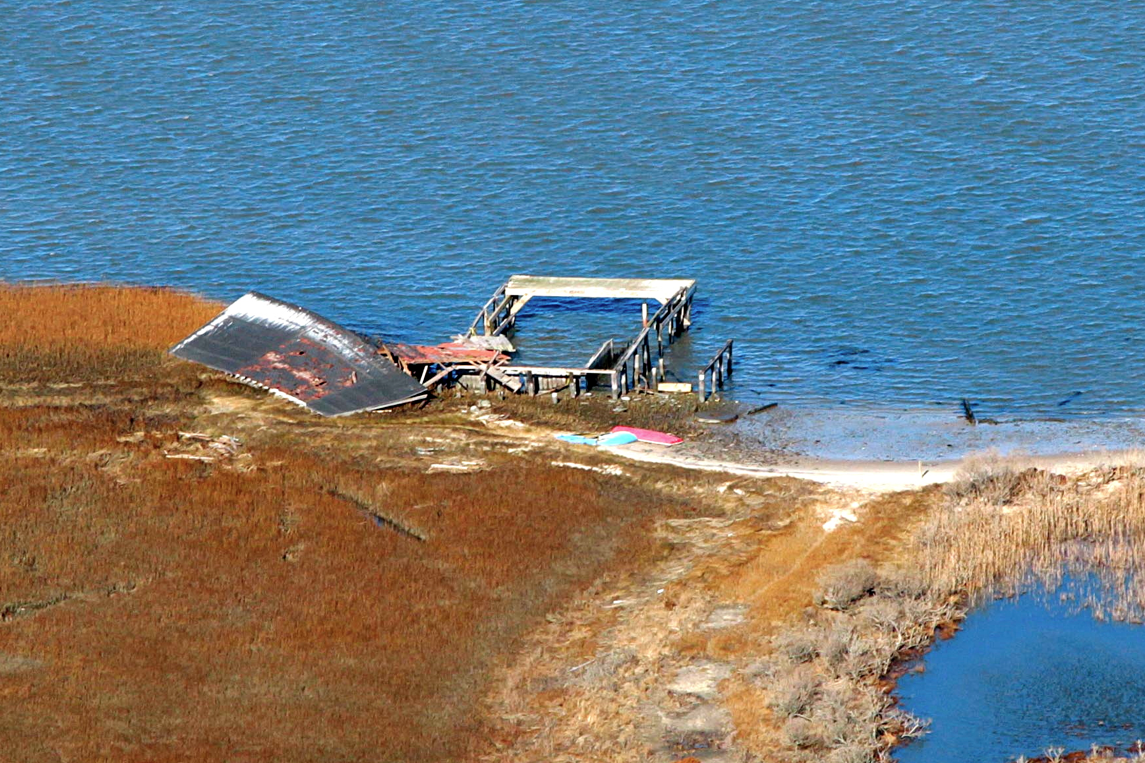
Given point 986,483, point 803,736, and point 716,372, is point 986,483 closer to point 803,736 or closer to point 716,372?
point 716,372

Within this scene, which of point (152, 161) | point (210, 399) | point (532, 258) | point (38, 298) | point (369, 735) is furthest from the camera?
point (152, 161)

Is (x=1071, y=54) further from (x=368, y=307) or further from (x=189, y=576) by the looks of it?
(x=189, y=576)

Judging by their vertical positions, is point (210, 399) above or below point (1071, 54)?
below

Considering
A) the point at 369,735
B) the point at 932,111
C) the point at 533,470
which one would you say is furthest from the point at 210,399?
the point at 932,111

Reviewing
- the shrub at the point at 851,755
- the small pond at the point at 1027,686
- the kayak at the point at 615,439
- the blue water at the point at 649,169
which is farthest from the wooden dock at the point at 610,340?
the shrub at the point at 851,755

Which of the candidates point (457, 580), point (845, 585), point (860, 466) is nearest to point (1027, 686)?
point (845, 585)

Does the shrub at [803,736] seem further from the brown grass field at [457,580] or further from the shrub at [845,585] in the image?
the shrub at [845,585]
